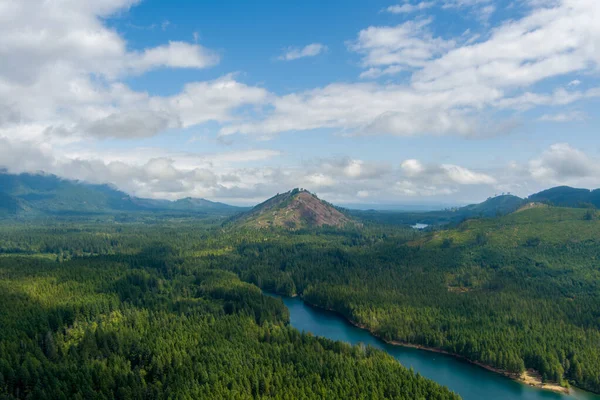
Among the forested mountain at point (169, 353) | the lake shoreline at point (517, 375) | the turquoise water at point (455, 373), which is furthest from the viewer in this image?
Result: the lake shoreline at point (517, 375)

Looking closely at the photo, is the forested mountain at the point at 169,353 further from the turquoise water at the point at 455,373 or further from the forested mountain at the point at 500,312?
the forested mountain at the point at 500,312

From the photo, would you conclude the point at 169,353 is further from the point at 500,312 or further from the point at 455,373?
the point at 500,312

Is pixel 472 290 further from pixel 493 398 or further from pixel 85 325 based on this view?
pixel 85 325

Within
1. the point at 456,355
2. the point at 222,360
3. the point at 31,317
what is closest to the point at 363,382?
the point at 222,360

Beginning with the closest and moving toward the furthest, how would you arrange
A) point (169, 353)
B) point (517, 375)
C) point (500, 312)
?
point (169, 353), point (517, 375), point (500, 312)

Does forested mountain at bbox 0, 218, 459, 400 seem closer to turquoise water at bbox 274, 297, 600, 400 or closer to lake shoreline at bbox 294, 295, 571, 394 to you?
turquoise water at bbox 274, 297, 600, 400

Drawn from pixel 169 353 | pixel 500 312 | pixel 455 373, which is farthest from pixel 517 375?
pixel 169 353

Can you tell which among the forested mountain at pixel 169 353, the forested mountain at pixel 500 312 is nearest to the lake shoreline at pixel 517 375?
the forested mountain at pixel 500 312

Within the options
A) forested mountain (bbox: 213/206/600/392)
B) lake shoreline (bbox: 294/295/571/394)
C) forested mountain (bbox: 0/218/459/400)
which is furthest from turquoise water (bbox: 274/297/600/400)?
forested mountain (bbox: 0/218/459/400)

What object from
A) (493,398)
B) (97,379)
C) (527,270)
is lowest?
(493,398)
